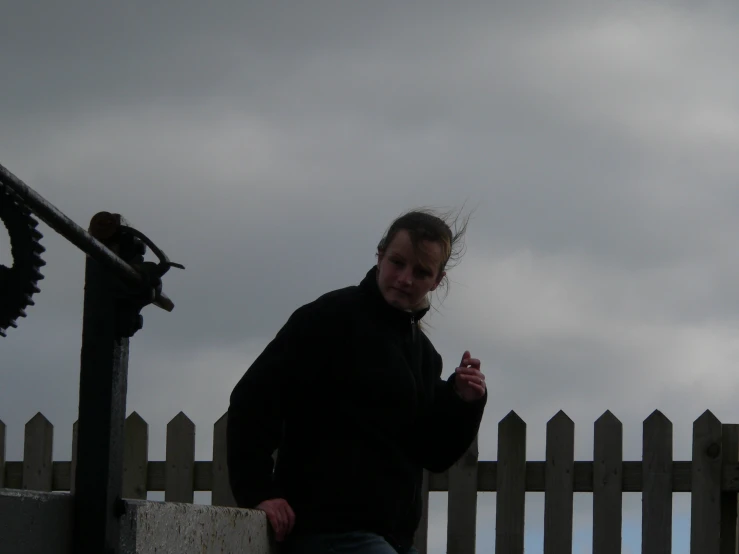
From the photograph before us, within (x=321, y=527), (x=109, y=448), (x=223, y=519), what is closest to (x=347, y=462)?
(x=321, y=527)

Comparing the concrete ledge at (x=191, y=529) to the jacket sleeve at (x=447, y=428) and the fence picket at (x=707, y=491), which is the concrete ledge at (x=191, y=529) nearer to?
the jacket sleeve at (x=447, y=428)

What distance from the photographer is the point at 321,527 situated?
2.79 m

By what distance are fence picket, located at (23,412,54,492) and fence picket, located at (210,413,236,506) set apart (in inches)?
40.6

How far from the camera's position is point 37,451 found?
6109 millimetres

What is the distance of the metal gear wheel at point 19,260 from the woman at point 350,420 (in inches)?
53.3

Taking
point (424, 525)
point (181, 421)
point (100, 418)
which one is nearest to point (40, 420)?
point (181, 421)

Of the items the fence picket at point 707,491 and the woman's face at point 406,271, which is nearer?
the woman's face at point 406,271

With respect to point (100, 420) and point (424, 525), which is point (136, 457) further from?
point (100, 420)

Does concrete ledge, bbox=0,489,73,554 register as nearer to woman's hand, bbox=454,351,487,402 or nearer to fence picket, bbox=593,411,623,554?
woman's hand, bbox=454,351,487,402

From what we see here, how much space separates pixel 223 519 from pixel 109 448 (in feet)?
2.47

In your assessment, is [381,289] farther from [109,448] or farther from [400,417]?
[109,448]

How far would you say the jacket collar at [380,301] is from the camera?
311 cm

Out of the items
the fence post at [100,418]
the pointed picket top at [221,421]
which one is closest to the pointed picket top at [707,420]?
the pointed picket top at [221,421]

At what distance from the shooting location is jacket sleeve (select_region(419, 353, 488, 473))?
3.08 m
